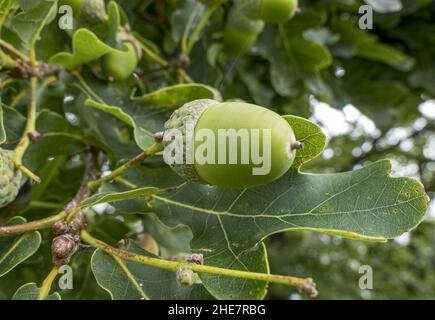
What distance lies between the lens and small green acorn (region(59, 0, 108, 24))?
116 centimetres

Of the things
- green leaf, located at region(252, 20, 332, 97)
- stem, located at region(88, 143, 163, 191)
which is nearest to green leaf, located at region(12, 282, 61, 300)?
stem, located at region(88, 143, 163, 191)

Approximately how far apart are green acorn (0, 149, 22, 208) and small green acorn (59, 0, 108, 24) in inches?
14.0

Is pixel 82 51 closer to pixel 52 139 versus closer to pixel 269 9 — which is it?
pixel 52 139

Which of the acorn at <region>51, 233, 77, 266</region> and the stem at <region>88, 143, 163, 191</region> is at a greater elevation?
the stem at <region>88, 143, 163, 191</region>

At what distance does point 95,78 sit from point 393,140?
96.2 inches

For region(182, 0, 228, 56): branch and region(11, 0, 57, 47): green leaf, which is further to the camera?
region(182, 0, 228, 56): branch

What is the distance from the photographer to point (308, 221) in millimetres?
865

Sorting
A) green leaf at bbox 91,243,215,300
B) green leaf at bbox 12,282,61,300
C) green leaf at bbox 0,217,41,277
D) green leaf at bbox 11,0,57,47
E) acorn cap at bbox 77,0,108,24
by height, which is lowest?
green leaf at bbox 91,243,215,300

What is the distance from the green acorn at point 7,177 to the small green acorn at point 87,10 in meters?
0.36

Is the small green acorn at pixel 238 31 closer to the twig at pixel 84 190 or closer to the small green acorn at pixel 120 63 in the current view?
the small green acorn at pixel 120 63

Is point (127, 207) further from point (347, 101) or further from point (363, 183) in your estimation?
point (347, 101)

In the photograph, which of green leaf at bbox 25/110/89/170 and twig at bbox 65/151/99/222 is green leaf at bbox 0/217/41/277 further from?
green leaf at bbox 25/110/89/170

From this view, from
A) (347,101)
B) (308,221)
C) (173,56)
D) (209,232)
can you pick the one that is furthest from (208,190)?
(347,101)

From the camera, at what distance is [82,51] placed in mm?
1131
